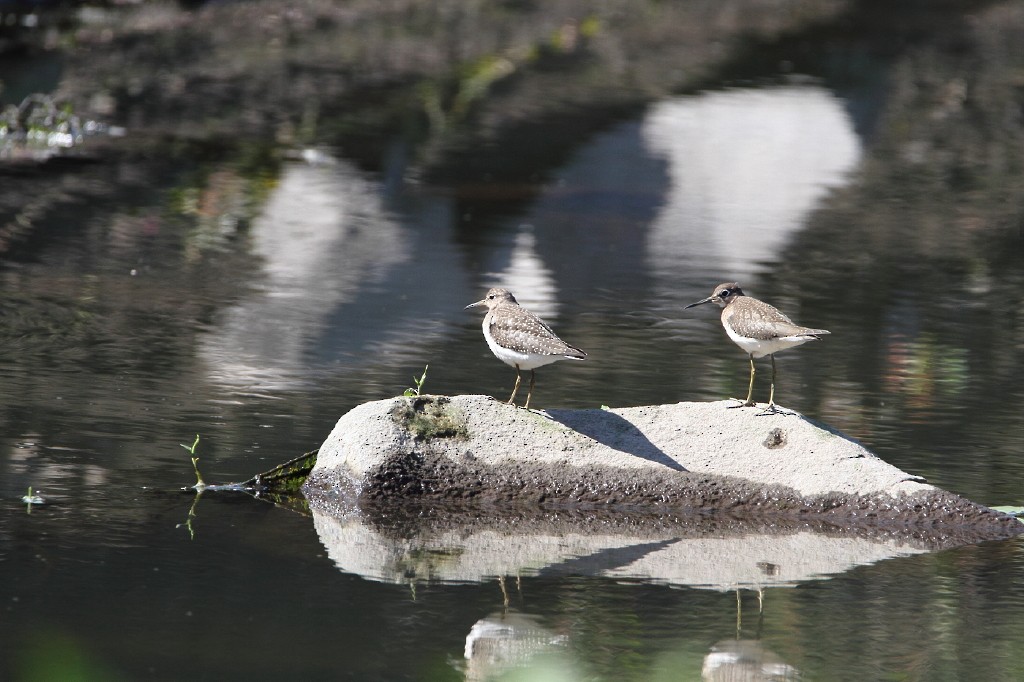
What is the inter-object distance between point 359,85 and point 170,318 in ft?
39.7

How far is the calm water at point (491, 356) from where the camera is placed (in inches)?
278

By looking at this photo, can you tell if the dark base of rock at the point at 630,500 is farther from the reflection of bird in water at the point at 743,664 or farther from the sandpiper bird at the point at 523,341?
the reflection of bird in water at the point at 743,664

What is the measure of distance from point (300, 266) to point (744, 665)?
894 centimetres

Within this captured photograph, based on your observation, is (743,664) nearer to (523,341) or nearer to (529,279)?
(523,341)

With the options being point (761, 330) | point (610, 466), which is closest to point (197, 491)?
point (610, 466)

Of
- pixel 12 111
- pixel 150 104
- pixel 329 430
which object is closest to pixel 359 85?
pixel 150 104

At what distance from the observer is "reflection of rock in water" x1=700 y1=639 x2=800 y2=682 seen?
6.71 m

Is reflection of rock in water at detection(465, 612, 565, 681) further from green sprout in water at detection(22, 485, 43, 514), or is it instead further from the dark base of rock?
green sprout in water at detection(22, 485, 43, 514)

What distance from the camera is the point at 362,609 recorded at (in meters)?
7.29

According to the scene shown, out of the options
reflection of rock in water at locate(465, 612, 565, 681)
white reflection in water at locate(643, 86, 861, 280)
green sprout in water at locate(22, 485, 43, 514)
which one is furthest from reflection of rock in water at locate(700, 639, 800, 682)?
white reflection in water at locate(643, 86, 861, 280)

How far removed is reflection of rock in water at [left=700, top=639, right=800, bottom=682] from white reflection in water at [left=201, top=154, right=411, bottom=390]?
496 centimetres

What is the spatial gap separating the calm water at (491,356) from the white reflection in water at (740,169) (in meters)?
0.07

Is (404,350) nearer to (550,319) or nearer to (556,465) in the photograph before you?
(550,319)

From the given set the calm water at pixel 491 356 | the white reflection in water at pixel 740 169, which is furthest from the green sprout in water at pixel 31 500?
the white reflection in water at pixel 740 169
